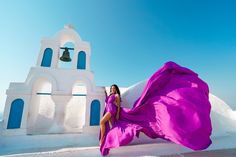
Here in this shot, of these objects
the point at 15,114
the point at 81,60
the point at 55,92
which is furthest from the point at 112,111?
the point at 15,114

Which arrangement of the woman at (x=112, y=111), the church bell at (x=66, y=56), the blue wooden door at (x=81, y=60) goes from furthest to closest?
the church bell at (x=66, y=56), the blue wooden door at (x=81, y=60), the woman at (x=112, y=111)

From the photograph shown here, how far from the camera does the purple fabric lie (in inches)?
109

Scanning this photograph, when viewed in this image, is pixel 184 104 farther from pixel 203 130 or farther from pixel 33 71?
pixel 33 71

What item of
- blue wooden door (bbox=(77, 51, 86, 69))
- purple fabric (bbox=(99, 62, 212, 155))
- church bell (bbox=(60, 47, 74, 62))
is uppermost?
church bell (bbox=(60, 47, 74, 62))

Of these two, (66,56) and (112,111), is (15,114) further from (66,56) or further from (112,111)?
(112,111)

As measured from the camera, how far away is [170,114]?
3.04m

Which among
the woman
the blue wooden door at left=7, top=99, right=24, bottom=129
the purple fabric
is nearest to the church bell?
the blue wooden door at left=7, top=99, right=24, bottom=129

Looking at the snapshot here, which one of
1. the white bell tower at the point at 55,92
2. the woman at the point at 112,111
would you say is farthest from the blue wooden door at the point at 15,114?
the woman at the point at 112,111

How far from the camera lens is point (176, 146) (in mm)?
3549

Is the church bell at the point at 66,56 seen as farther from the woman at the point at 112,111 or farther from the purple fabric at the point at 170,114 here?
the purple fabric at the point at 170,114

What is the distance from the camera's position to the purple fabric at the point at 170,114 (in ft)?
9.11

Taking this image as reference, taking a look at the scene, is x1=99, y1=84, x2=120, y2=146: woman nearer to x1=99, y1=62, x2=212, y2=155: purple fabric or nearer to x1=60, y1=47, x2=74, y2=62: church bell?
x1=99, y1=62, x2=212, y2=155: purple fabric

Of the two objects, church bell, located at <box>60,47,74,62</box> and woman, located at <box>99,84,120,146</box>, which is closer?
woman, located at <box>99,84,120,146</box>

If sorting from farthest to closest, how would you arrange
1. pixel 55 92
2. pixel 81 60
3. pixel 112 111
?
pixel 81 60 → pixel 55 92 → pixel 112 111
